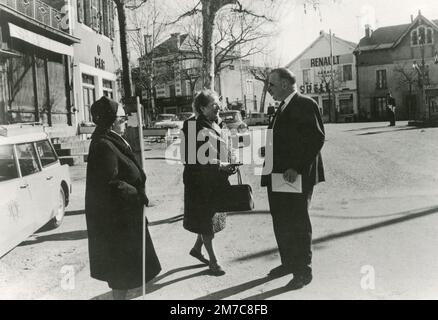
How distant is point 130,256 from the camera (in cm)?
371

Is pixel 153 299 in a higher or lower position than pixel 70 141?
lower

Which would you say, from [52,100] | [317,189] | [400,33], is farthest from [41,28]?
[400,33]

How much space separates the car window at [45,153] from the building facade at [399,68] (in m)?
39.4

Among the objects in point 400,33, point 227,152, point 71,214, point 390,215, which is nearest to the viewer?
point 227,152

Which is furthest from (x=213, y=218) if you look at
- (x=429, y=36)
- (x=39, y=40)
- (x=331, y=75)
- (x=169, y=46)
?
(x=331, y=75)

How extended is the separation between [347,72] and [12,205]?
4894 cm

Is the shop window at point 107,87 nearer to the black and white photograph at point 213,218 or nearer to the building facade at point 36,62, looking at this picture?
the building facade at point 36,62

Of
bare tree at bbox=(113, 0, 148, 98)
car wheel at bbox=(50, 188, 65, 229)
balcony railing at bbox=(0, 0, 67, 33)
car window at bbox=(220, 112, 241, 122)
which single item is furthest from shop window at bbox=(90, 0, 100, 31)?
car wheel at bbox=(50, 188, 65, 229)

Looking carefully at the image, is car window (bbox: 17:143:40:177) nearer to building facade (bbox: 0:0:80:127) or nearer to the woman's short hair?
the woman's short hair

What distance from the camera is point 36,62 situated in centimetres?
1550

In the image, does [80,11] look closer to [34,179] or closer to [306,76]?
[34,179]

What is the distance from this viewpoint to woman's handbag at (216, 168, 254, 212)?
14.3 feet

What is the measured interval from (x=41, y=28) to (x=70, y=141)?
362cm
